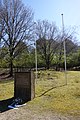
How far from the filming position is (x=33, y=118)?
361 inches

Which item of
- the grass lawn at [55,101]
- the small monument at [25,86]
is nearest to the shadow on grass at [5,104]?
the small monument at [25,86]

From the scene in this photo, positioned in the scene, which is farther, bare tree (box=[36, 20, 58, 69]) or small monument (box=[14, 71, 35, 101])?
bare tree (box=[36, 20, 58, 69])

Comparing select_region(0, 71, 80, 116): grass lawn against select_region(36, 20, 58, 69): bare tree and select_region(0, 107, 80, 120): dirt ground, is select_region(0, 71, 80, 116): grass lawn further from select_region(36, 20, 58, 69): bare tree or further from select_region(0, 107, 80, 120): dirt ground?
select_region(36, 20, 58, 69): bare tree

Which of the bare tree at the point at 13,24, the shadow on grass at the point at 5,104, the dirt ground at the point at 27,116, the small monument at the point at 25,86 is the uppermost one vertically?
the bare tree at the point at 13,24

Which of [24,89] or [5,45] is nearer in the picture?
[24,89]

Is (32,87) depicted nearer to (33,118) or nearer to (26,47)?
(33,118)

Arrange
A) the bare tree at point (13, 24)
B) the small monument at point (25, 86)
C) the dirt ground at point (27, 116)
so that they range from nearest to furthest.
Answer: the dirt ground at point (27, 116) < the small monument at point (25, 86) < the bare tree at point (13, 24)

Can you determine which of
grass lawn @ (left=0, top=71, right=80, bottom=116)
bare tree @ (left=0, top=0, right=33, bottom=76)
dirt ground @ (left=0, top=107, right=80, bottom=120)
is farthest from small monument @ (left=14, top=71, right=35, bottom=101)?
bare tree @ (left=0, top=0, right=33, bottom=76)

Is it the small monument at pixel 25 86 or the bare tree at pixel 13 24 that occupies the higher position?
the bare tree at pixel 13 24

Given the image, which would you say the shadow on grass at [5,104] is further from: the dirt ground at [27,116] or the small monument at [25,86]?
the small monument at [25,86]

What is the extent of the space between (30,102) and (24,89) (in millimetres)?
1338

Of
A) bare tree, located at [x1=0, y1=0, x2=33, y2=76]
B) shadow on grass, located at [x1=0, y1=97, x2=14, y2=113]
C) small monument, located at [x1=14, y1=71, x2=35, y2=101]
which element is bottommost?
shadow on grass, located at [x1=0, y1=97, x2=14, y2=113]

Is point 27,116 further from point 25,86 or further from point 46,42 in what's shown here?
point 46,42

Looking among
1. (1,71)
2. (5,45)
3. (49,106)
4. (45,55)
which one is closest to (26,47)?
(5,45)
